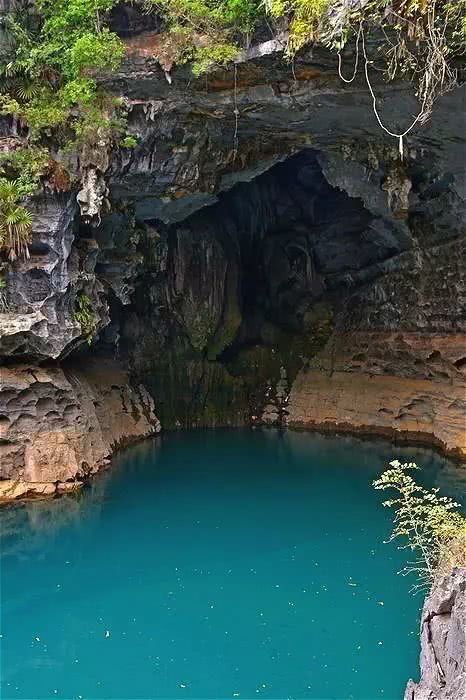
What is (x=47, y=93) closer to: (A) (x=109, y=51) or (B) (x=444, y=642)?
(A) (x=109, y=51)

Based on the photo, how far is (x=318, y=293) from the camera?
63.8 feet

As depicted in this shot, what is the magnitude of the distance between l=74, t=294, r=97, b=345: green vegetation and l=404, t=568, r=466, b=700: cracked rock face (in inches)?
359

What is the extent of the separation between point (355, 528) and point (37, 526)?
Answer: 5049mm

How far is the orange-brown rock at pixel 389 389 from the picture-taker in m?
14.2

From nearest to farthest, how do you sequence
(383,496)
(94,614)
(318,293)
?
1. (94,614)
2. (383,496)
3. (318,293)

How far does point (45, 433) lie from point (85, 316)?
2.47m

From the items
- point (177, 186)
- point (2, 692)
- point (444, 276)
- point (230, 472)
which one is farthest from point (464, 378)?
point (2, 692)

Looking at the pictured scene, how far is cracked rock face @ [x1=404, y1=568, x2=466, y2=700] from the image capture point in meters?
4.08

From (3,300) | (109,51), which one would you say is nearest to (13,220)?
(3,300)

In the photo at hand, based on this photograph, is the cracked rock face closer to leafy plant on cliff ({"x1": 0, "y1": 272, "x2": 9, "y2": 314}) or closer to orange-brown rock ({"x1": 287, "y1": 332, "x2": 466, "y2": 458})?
leafy plant on cliff ({"x1": 0, "y1": 272, "x2": 9, "y2": 314})

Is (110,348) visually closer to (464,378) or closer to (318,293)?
(318,293)

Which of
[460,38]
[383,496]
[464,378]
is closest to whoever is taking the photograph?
[460,38]

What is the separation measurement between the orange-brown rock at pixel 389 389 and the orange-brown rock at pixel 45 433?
683 cm

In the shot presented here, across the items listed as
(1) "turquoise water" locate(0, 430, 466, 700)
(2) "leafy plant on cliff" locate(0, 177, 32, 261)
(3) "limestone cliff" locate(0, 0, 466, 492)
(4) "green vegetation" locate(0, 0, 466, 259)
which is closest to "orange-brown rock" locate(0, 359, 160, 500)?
(3) "limestone cliff" locate(0, 0, 466, 492)
